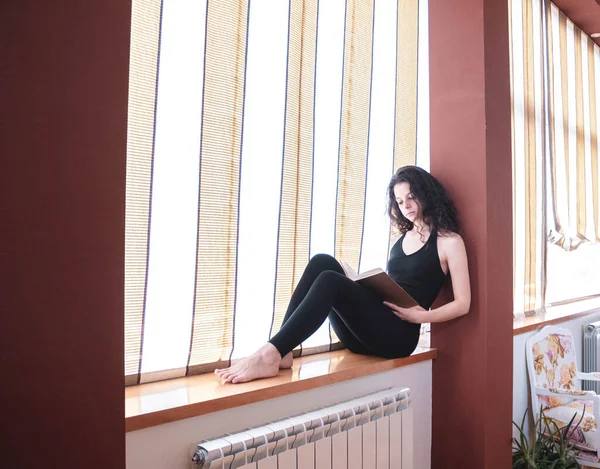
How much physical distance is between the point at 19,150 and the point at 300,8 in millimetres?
1311

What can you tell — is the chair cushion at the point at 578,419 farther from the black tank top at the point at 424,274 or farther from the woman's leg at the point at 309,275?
the woman's leg at the point at 309,275

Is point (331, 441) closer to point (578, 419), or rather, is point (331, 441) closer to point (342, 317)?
point (342, 317)

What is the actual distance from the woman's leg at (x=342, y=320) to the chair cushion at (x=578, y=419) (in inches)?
38.4

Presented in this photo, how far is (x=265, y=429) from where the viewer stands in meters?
1.46

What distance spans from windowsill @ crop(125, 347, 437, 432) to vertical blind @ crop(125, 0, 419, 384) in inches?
3.3

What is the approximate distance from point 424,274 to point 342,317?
1.26 ft

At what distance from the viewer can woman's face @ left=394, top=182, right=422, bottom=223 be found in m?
2.12

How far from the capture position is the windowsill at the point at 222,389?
1.30 meters

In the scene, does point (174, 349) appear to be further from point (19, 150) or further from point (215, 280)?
point (19, 150)

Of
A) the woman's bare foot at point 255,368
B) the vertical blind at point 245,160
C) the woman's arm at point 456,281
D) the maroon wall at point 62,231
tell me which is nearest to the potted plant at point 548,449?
the woman's arm at point 456,281

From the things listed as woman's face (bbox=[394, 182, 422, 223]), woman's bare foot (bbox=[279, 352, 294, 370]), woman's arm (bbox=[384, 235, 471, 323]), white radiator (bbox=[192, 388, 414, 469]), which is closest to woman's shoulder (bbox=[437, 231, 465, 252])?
woman's arm (bbox=[384, 235, 471, 323])

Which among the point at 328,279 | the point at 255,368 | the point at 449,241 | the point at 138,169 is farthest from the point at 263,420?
the point at 449,241

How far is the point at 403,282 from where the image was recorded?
83.4 inches

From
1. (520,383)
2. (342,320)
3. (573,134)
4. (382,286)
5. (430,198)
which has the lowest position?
(520,383)
